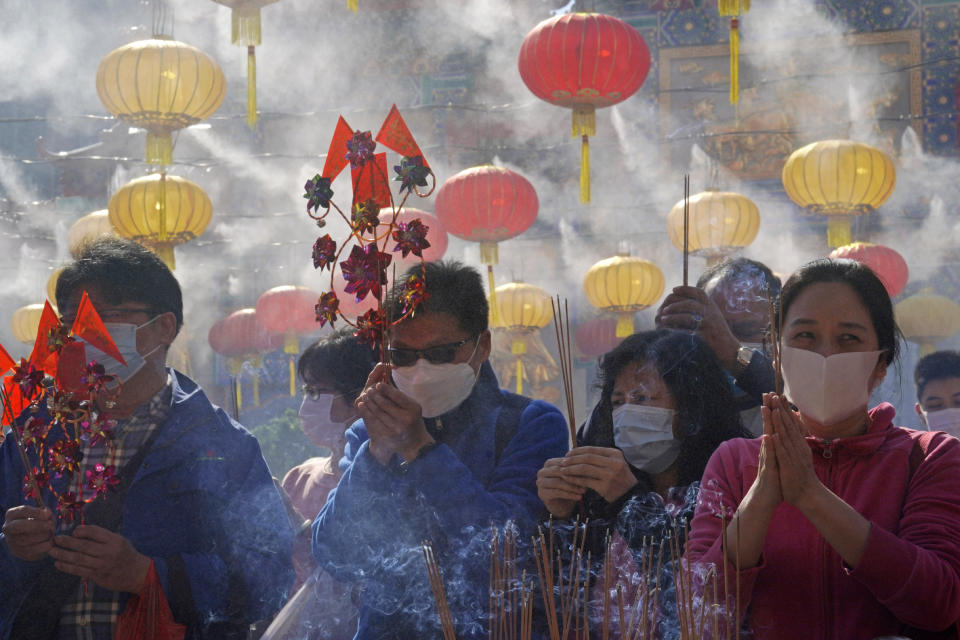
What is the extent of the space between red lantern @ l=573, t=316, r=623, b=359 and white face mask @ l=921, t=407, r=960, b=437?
509cm

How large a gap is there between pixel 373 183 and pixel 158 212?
12.0 ft

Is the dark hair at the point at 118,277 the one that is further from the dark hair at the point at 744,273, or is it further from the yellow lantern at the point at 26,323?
the yellow lantern at the point at 26,323

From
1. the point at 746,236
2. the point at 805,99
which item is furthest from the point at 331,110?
the point at 746,236

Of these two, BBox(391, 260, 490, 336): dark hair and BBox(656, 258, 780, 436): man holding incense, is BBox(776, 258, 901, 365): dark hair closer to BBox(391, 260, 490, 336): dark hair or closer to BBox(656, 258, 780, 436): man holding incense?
BBox(656, 258, 780, 436): man holding incense

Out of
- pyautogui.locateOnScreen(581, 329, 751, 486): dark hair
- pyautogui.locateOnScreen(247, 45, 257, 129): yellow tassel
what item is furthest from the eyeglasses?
pyautogui.locateOnScreen(247, 45, 257, 129): yellow tassel

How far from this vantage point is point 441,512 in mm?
1535

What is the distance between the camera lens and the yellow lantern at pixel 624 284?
233 inches

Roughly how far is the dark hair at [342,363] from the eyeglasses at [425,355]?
0.60 metres

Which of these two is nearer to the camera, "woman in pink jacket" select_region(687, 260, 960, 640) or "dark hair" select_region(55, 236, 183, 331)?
"woman in pink jacket" select_region(687, 260, 960, 640)

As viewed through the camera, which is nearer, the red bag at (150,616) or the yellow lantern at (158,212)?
the red bag at (150,616)

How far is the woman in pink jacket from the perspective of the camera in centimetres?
117

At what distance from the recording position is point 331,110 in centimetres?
819

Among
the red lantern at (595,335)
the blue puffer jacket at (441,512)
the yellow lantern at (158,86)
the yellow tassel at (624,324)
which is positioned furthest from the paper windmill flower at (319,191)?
the red lantern at (595,335)

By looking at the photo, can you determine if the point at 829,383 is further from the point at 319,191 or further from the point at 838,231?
the point at 838,231
